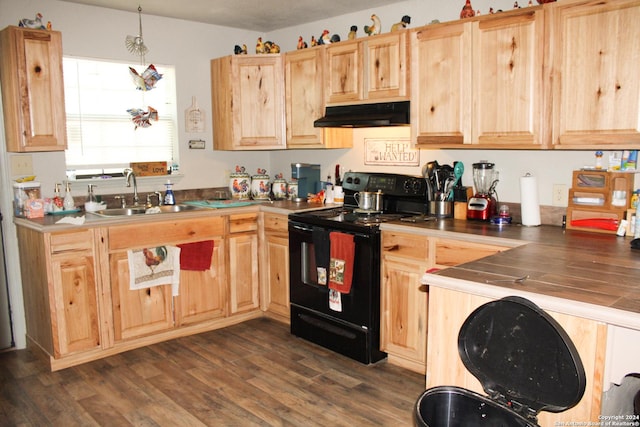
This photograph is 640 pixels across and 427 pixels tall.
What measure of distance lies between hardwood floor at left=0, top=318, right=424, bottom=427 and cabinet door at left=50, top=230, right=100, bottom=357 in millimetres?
183

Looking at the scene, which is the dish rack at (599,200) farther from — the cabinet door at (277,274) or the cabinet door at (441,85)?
the cabinet door at (277,274)

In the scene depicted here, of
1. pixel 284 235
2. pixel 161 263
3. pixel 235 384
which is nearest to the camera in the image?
pixel 235 384

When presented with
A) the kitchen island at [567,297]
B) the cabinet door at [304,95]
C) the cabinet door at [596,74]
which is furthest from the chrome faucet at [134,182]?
the cabinet door at [596,74]

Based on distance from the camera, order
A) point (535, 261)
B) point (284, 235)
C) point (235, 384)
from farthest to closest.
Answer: point (284, 235) < point (235, 384) < point (535, 261)

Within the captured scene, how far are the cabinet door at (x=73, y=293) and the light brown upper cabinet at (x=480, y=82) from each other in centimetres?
226

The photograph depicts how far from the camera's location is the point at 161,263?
12.2ft

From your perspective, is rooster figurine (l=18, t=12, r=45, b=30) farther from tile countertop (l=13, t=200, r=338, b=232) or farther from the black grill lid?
the black grill lid

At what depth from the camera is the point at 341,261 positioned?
3.39 m

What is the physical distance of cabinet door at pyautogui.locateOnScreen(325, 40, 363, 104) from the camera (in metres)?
3.68

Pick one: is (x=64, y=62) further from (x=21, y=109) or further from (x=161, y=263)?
(x=161, y=263)

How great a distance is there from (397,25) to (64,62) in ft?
7.84

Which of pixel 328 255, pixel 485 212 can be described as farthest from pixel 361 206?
pixel 485 212

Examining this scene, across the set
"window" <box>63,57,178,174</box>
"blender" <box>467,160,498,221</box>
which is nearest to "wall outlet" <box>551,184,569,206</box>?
"blender" <box>467,160,498,221</box>

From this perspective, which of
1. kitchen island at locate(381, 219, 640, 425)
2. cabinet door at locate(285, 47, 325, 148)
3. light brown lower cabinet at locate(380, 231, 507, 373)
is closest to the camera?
kitchen island at locate(381, 219, 640, 425)
